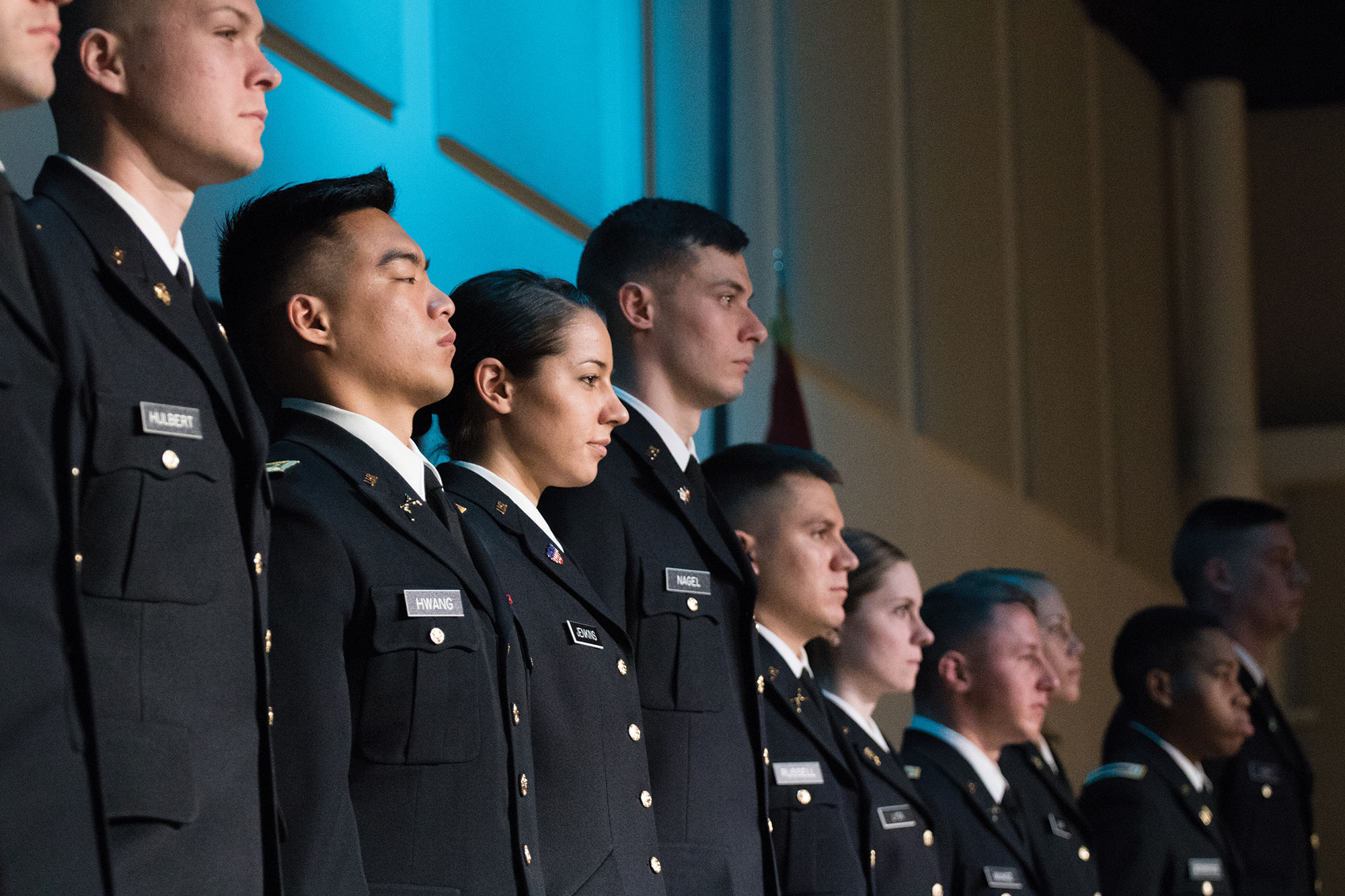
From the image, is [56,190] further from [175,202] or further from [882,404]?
[882,404]

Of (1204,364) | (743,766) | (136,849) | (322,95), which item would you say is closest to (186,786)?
(136,849)

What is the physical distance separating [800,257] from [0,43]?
395 centimetres

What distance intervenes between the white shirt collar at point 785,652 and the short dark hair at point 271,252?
1.20 meters

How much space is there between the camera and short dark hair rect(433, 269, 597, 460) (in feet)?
8.46

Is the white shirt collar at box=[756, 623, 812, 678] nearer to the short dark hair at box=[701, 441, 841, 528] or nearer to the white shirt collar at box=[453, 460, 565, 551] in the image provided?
the short dark hair at box=[701, 441, 841, 528]

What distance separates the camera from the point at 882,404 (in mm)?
5926

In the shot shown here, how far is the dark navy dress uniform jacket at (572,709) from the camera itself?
230 centimetres

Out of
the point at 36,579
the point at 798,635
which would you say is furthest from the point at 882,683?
the point at 36,579

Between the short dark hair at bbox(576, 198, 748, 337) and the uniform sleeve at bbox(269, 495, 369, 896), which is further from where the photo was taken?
the short dark hair at bbox(576, 198, 748, 337)

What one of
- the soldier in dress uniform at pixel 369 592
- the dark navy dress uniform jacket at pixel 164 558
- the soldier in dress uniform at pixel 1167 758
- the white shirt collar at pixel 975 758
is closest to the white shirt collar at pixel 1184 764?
the soldier in dress uniform at pixel 1167 758

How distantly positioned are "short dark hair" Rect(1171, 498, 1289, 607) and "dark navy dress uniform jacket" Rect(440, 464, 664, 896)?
323 centimetres

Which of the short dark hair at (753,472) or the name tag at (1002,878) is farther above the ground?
the short dark hair at (753,472)

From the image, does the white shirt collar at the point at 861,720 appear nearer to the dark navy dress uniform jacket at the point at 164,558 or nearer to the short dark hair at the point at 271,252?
the short dark hair at the point at 271,252

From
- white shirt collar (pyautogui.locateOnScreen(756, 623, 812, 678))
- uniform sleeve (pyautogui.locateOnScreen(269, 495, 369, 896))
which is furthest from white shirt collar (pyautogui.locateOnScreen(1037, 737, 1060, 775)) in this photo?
uniform sleeve (pyautogui.locateOnScreen(269, 495, 369, 896))
